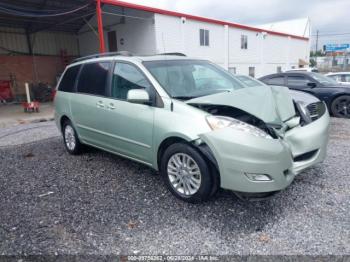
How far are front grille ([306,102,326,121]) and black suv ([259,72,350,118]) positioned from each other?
4.57 m

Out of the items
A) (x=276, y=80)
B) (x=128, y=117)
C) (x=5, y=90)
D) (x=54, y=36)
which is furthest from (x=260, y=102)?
(x=54, y=36)

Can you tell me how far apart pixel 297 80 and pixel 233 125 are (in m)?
7.14

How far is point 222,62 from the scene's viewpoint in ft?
67.8

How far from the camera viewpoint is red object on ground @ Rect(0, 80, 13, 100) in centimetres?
1595

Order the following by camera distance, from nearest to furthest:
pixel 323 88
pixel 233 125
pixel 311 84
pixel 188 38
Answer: pixel 233 125 → pixel 323 88 → pixel 311 84 → pixel 188 38

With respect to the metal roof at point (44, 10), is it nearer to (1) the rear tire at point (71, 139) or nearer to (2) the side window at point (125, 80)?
(1) the rear tire at point (71, 139)

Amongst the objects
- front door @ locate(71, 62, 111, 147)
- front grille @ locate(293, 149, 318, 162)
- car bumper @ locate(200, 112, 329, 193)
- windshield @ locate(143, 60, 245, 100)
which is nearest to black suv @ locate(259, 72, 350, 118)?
windshield @ locate(143, 60, 245, 100)

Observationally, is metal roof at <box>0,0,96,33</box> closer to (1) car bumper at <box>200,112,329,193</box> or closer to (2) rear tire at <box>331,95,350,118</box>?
(2) rear tire at <box>331,95,350,118</box>

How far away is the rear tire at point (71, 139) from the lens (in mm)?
5031

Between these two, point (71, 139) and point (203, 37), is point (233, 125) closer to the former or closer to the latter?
point (71, 139)

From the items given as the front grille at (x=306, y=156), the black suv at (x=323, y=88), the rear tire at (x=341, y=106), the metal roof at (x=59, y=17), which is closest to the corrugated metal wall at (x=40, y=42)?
the metal roof at (x=59, y=17)

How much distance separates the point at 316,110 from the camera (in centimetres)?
394

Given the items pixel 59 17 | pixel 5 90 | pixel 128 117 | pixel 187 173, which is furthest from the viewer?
pixel 5 90

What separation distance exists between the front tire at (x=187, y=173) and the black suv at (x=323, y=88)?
6.61m
